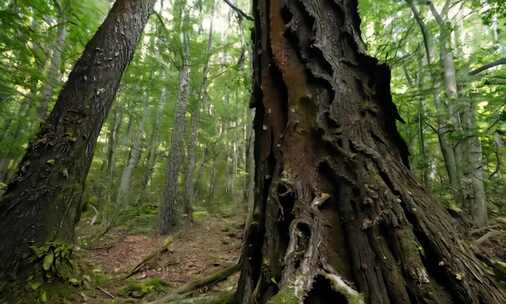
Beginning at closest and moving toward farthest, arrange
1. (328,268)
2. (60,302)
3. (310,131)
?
1. (328,268)
2. (310,131)
3. (60,302)

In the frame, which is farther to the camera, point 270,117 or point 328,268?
point 270,117

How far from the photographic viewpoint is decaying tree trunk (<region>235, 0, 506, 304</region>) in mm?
1333

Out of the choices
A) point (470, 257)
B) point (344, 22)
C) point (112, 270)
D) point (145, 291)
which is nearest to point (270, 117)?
point (344, 22)

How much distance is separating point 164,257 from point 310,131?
5.33 m

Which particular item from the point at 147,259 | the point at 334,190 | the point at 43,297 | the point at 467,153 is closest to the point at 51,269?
the point at 43,297

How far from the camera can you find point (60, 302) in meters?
2.85

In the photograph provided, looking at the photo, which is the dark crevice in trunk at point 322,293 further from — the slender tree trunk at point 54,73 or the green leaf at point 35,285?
the slender tree trunk at point 54,73

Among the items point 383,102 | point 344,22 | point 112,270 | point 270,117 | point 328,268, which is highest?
point 344,22

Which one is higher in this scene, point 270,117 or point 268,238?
Result: point 270,117

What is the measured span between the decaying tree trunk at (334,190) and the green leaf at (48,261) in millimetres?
2277

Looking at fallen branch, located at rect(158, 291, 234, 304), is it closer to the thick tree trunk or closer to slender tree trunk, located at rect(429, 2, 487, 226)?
the thick tree trunk

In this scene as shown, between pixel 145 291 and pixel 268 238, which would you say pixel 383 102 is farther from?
pixel 145 291

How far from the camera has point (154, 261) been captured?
17.8 ft

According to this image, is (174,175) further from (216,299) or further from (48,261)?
(216,299)
